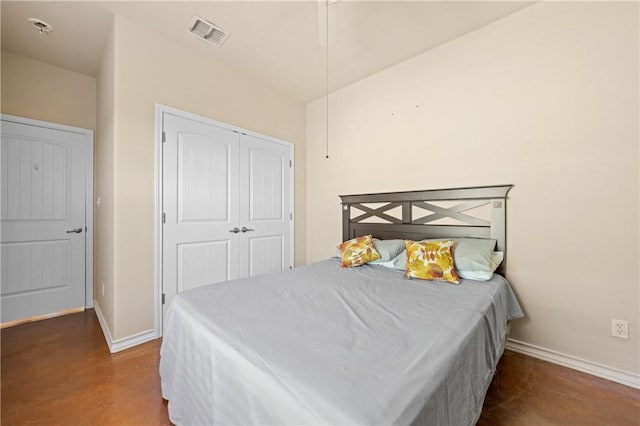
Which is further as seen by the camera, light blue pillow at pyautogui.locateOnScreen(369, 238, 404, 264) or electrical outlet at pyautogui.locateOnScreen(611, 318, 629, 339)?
light blue pillow at pyautogui.locateOnScreen(369, 238, 404, 264)

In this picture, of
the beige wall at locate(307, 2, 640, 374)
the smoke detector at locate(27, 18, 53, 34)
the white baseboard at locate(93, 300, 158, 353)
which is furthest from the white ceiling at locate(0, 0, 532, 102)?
the white baseboard at locate(93, 300, 158, 353)

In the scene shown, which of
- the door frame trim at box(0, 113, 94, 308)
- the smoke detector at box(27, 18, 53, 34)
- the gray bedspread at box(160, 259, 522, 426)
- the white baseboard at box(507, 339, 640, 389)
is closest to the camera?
the gray bedspread at box(160, 259, 522, 426)

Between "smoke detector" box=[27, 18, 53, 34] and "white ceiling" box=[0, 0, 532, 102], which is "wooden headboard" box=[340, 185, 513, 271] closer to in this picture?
"white ceiling" box=[0, 0, 532, 102]

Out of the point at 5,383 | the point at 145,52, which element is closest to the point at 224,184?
the point at 145,52

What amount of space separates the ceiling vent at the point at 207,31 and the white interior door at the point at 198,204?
0.79 metres

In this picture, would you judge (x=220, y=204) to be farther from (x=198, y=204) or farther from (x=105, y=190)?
(x=105, y=190)

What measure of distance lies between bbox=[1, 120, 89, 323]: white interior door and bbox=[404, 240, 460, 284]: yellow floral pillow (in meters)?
3.68

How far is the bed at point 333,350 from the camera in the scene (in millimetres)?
774

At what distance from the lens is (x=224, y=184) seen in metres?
2.90

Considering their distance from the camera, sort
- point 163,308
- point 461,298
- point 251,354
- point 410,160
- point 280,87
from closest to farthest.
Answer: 1. point 251,354
2. point 461,298
3. point 163,308
4. point 410,160
5. point 280,87

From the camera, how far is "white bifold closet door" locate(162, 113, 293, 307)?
2518 mm

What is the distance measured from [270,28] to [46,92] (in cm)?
258

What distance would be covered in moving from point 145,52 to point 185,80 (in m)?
0.37

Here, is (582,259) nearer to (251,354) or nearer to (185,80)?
(251,354)
